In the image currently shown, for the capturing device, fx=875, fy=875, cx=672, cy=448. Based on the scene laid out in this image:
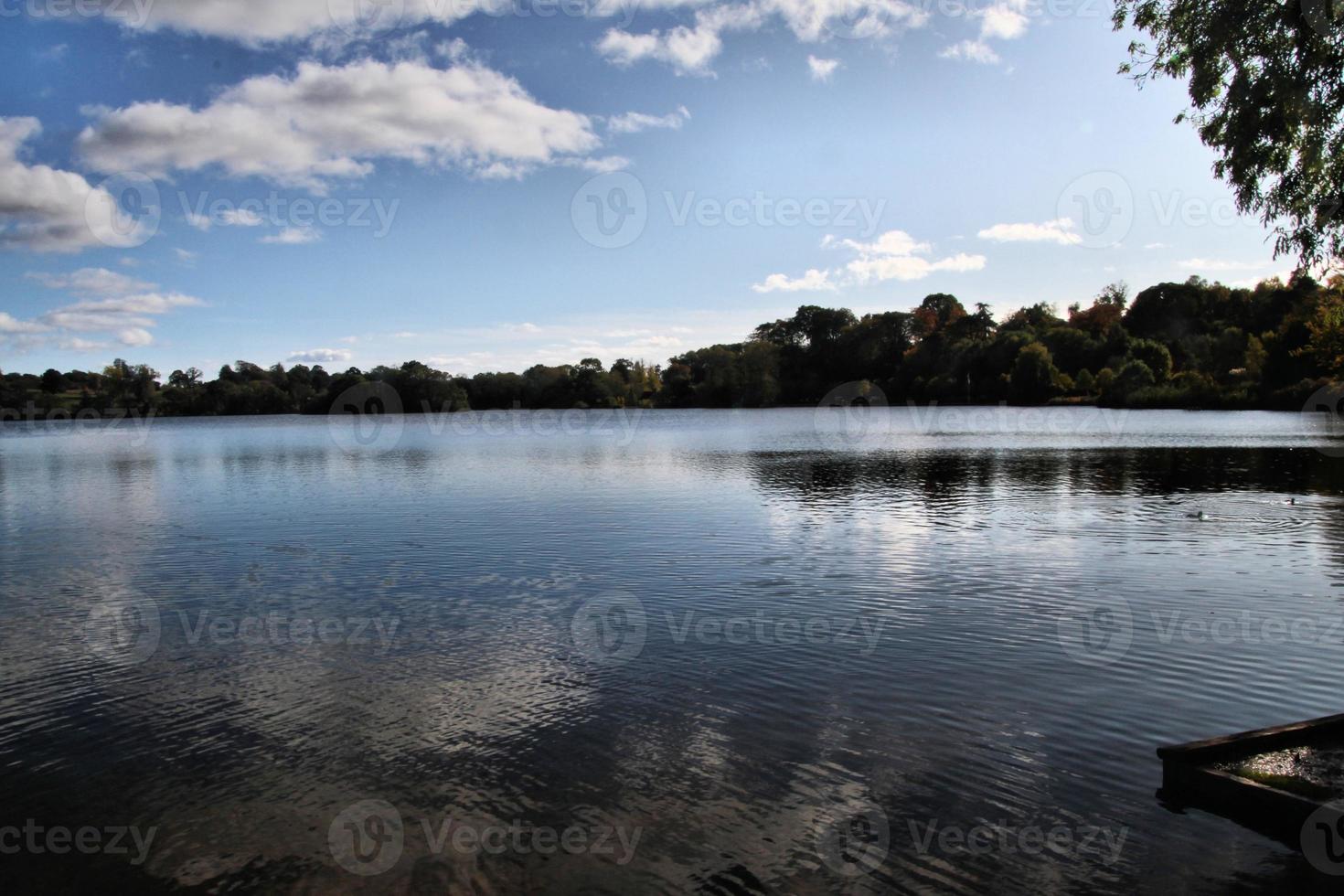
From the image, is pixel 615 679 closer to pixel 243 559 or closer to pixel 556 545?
pixel 556 545

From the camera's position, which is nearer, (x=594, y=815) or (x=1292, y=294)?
(x=594, y=815)

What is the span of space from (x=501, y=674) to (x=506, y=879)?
5.53m

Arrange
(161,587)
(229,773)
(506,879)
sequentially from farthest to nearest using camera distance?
(161,587)
(229,773)
(506,879)

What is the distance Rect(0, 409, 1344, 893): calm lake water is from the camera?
799 centimetres

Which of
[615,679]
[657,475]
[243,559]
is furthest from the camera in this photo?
[657,475]

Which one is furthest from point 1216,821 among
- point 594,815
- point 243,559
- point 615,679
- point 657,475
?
Result: point 657,475

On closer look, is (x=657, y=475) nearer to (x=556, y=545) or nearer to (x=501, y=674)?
(x=556, y=545)

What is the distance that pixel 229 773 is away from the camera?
983 cm

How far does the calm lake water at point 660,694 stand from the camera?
7988 mm

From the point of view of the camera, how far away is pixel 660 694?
479 inches

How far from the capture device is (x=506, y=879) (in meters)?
7.66

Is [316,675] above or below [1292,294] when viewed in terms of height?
below

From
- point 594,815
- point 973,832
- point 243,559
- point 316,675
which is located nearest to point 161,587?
point 243,559

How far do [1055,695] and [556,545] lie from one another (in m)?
15.0
